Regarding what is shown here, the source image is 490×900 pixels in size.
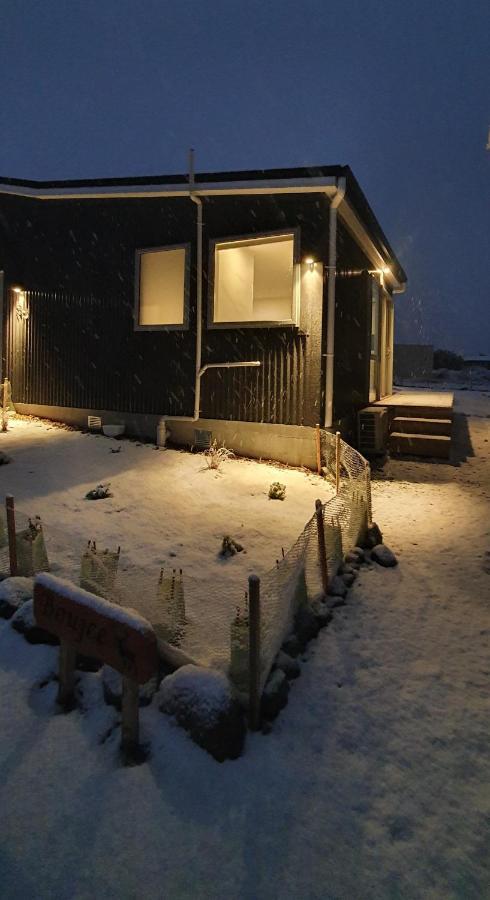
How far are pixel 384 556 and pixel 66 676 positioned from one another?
11.4 ft

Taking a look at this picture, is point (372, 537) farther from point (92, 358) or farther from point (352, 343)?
point (92, 358)

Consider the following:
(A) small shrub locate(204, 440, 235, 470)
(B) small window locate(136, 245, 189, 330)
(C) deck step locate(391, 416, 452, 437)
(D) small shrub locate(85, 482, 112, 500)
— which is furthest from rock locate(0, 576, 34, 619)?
(C) deck step locate(391, 416, 452, 437)

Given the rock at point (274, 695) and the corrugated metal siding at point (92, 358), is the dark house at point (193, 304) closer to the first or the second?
the corrugated metal siding at point (92, 358)

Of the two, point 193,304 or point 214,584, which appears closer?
point 214,584

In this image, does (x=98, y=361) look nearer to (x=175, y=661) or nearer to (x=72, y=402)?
(x=72, y=402)

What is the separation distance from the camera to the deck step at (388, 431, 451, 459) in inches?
416

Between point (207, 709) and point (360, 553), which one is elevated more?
point (360, 553)

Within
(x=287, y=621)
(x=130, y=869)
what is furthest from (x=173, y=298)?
(x=130, y=869)

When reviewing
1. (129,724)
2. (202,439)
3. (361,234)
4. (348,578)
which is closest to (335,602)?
(348,578)

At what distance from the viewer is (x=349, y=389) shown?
10.8m

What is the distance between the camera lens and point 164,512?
6.89 meters

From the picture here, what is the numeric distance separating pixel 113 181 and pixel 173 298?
251 cm

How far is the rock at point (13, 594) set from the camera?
427 cm

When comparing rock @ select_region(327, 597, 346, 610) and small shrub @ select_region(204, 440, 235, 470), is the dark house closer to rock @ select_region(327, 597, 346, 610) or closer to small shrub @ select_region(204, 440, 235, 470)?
small shrub @ select_region(204, 440, 235, 470)
